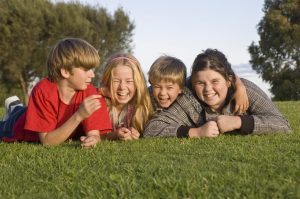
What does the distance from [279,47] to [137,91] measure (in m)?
32.9

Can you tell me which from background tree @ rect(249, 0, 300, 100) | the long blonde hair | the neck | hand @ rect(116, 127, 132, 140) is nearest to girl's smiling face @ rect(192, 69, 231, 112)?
the long blonde hair

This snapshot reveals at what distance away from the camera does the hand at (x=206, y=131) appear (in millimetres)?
5090

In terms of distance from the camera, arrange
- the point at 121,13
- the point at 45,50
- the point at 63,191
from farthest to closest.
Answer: the point at 121,13, the point at 45,50, the point at 63,191

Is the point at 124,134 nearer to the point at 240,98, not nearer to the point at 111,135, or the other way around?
the point at 111,135

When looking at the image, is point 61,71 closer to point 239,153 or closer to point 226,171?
point 239,153

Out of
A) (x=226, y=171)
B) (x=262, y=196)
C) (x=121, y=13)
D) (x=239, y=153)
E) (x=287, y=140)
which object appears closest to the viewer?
(x=262, y=196)

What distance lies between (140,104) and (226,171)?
8.13 ft

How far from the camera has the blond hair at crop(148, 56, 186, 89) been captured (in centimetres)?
564

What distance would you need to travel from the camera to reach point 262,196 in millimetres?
2682

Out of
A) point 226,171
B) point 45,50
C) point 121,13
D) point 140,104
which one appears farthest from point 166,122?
point 121,13

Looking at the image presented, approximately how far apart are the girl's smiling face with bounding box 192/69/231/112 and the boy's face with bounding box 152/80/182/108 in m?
0.23

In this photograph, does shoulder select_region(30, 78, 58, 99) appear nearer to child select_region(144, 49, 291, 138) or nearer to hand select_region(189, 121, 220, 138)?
child select_region(144, 49, 291, 138)

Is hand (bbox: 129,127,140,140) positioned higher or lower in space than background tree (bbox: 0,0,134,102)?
lower

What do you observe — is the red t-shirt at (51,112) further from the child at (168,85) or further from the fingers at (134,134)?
the child at (168,85)
